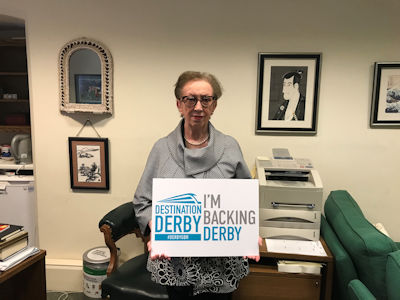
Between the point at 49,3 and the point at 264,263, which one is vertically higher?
the point at 49,3

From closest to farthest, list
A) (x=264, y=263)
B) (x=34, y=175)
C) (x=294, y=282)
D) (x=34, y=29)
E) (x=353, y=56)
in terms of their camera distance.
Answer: (x=294, y=282) < (x=264, y=263) < (x=353, y=56) < (x=34, y=29) < (x=34, y=175)

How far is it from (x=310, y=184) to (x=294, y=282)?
547 mm

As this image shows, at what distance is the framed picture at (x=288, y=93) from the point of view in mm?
2082

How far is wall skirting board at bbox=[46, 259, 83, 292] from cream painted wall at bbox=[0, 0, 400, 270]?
778 millimetres

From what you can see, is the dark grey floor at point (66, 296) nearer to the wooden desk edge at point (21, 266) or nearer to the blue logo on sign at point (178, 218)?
the wooden desk edge at point (21, 266)

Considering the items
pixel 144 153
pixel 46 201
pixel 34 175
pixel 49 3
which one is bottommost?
pixel 46 201

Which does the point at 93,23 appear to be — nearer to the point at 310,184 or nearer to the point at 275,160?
the point at 275,160

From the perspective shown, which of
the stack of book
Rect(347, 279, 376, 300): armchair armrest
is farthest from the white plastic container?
Rect(347, 279, 376, 300): armchair armrest

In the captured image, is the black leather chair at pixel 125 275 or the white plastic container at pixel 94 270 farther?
the white plastic container at pixel 94 270

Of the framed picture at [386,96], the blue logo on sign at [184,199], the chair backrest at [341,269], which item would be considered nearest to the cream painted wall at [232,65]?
the framed picture at [386,96]

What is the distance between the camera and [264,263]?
1777 millimetres

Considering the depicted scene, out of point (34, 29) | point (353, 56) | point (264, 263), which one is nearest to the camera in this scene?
point (264, 263)

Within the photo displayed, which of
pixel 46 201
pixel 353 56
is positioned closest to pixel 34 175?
pixel 46 201

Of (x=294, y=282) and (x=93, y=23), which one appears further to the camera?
(x=93, y=23)
